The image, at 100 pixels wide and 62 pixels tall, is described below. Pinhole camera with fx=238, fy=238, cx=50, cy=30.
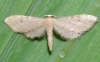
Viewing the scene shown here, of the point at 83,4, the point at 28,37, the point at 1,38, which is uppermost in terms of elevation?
the point at 83,4

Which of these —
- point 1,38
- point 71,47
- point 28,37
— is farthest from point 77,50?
point 1,38

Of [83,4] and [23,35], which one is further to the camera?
[23,35]

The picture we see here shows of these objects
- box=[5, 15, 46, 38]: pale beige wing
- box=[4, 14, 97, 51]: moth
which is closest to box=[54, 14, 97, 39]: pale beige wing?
box=[4, 14, 97, 51]: moth

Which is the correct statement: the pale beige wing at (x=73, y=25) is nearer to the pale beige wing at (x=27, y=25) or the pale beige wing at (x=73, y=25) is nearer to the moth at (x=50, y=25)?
the moth at (x=50, y=25)

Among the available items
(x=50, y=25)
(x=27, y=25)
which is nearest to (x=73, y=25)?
(x=50, y=25)

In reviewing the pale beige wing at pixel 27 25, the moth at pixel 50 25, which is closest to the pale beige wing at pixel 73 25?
the moth at pixel 50 25

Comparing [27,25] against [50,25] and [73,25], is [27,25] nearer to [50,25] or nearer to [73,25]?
[50,25]

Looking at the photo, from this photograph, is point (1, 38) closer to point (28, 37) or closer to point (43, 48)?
point (28, 37)
